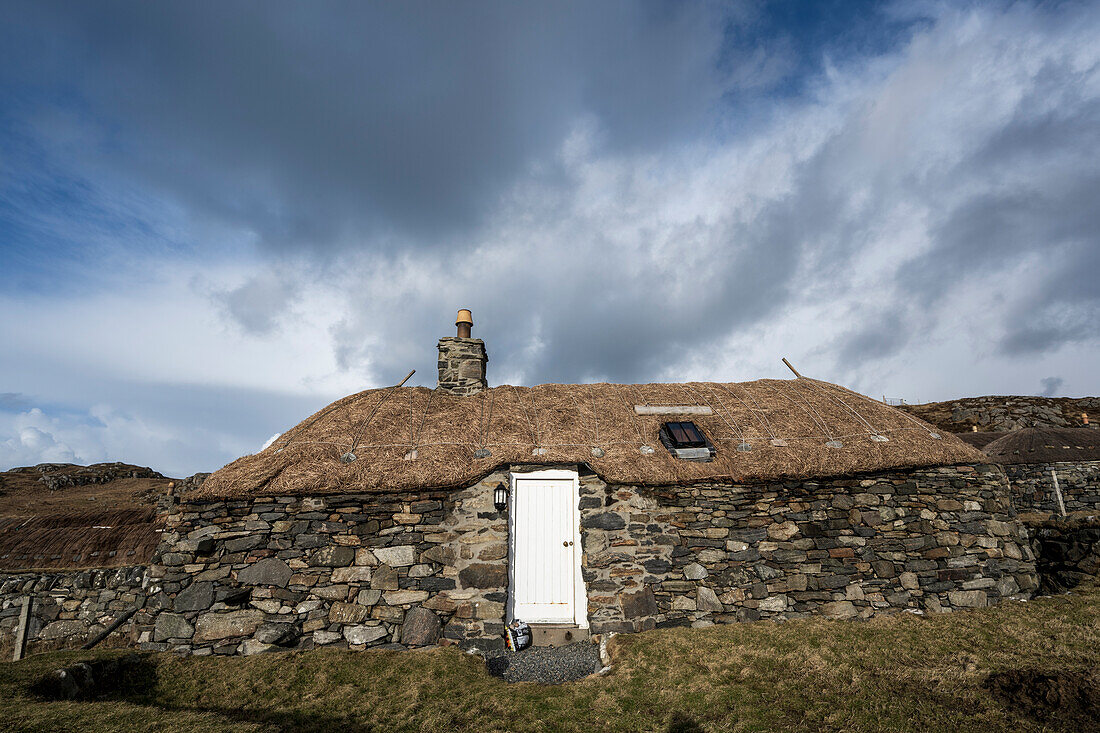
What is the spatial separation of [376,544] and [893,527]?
996 cm

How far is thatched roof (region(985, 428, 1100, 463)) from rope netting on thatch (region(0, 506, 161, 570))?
28492mm

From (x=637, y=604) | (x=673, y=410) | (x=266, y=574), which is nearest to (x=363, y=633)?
(x=266, y=574)

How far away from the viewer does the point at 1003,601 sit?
9.46m

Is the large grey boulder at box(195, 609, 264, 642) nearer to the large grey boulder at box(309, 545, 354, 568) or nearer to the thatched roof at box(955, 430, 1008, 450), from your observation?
the large grey boulder at box(309, 545, 354, 568)

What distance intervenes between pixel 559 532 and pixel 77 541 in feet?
40.9

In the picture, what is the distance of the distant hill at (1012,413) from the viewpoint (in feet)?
108

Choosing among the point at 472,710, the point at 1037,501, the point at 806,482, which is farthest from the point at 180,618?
the point at 1037,501

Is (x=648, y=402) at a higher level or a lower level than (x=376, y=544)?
higher

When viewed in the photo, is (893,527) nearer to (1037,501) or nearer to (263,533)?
(263,533)

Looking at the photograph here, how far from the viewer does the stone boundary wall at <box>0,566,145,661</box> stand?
1119 centimetres

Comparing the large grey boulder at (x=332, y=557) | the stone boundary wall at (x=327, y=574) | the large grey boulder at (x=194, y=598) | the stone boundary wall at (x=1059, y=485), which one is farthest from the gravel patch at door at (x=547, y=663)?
the stone boundary wall at (x=1059, y=485)

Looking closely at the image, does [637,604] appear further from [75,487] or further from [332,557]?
[75,487]

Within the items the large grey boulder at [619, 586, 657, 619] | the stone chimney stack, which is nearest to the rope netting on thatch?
the stone chimney stack

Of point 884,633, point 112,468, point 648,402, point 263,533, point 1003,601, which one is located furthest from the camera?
point 112,468
